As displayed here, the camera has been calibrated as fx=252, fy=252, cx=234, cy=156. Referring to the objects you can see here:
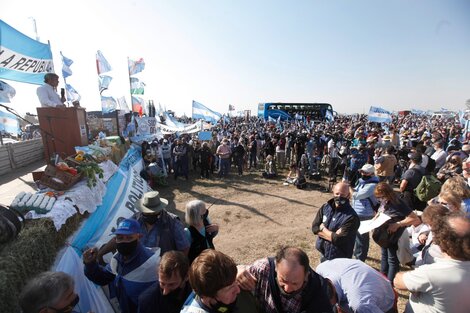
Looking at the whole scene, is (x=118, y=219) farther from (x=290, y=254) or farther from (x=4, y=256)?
(x=290, y=254)

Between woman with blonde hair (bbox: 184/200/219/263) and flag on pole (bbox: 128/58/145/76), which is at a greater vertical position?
flag on pole (bbox: 128/58/145/76)

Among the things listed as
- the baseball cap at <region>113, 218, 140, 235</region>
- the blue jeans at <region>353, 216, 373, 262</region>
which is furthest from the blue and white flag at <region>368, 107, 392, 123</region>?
the baseball cap at <region>113, 218, 140, 235</region>

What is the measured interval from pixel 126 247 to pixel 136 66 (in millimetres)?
Answer: 17787

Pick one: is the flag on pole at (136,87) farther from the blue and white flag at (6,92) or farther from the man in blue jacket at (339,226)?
the man in blue jacket at (339,226)

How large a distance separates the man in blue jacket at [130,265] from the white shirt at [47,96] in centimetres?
444

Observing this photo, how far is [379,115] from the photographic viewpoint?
59.6 feet

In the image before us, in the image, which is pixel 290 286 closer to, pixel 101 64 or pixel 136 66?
pixel 101 64

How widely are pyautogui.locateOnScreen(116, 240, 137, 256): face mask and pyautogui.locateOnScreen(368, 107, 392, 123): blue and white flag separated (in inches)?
749

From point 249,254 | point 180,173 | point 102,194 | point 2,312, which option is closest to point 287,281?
point 2,312

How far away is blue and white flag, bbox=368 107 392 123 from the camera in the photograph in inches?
702

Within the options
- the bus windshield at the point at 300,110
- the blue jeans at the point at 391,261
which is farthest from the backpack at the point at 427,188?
the bus windshield at the point at 300,110

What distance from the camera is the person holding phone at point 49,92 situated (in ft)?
18.0

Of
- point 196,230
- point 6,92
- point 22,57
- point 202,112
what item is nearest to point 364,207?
point 196,230

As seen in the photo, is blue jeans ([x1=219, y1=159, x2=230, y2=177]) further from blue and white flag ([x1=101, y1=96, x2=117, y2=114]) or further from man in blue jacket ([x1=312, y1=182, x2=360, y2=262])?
man in blue jacket ([x1=312, y1=182, x2=360, y2=262])
